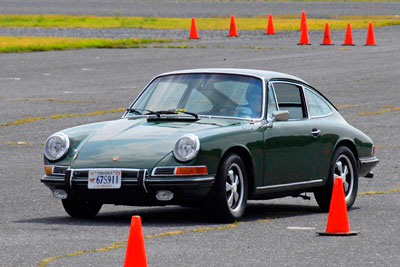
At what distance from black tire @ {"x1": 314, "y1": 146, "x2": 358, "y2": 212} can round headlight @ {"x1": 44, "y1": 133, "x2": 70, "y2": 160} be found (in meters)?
2.66

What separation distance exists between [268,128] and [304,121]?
2.35 feet

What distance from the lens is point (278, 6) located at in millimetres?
57156

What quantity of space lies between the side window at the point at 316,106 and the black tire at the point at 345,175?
1.42 feet

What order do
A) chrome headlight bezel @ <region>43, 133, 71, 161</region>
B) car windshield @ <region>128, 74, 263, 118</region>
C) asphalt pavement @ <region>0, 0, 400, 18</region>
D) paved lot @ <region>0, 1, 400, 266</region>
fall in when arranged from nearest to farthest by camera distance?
paved lot @ <region>0, 1, 400, 266</region>, chrome headlight bezel @ <region>43, 133, 71, 161</region>, car windshield @ <region>128, 74, 263, 118</region>, asphalt pavement @ <region>0, 0, 400, 18</region>

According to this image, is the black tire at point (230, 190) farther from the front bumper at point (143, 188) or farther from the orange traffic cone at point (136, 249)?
the orange traffic cone at point (136, 249)

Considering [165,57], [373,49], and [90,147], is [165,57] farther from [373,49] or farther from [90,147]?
[90,147]

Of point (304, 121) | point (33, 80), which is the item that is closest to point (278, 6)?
point (33, 80)

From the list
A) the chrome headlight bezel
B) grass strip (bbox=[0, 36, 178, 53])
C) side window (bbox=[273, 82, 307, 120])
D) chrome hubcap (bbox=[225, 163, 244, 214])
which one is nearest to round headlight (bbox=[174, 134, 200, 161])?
chrome hubcap (bbox=[225, 163, 244, 214])

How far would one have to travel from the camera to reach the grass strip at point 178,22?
41125 mm

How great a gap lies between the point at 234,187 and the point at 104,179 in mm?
1171

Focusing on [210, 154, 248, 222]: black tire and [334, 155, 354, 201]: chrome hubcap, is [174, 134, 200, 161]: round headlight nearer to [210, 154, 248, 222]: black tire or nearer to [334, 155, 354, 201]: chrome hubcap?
[210, 154, 248, 222]: black tire

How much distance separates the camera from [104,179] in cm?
920

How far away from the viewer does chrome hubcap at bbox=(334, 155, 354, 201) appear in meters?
10.8

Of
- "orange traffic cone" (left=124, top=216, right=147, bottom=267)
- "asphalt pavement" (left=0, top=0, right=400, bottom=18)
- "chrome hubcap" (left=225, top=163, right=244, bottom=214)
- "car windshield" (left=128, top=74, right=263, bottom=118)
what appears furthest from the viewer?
"asphalt pavement" (left=0, top=0, right=400, bottom=18)
